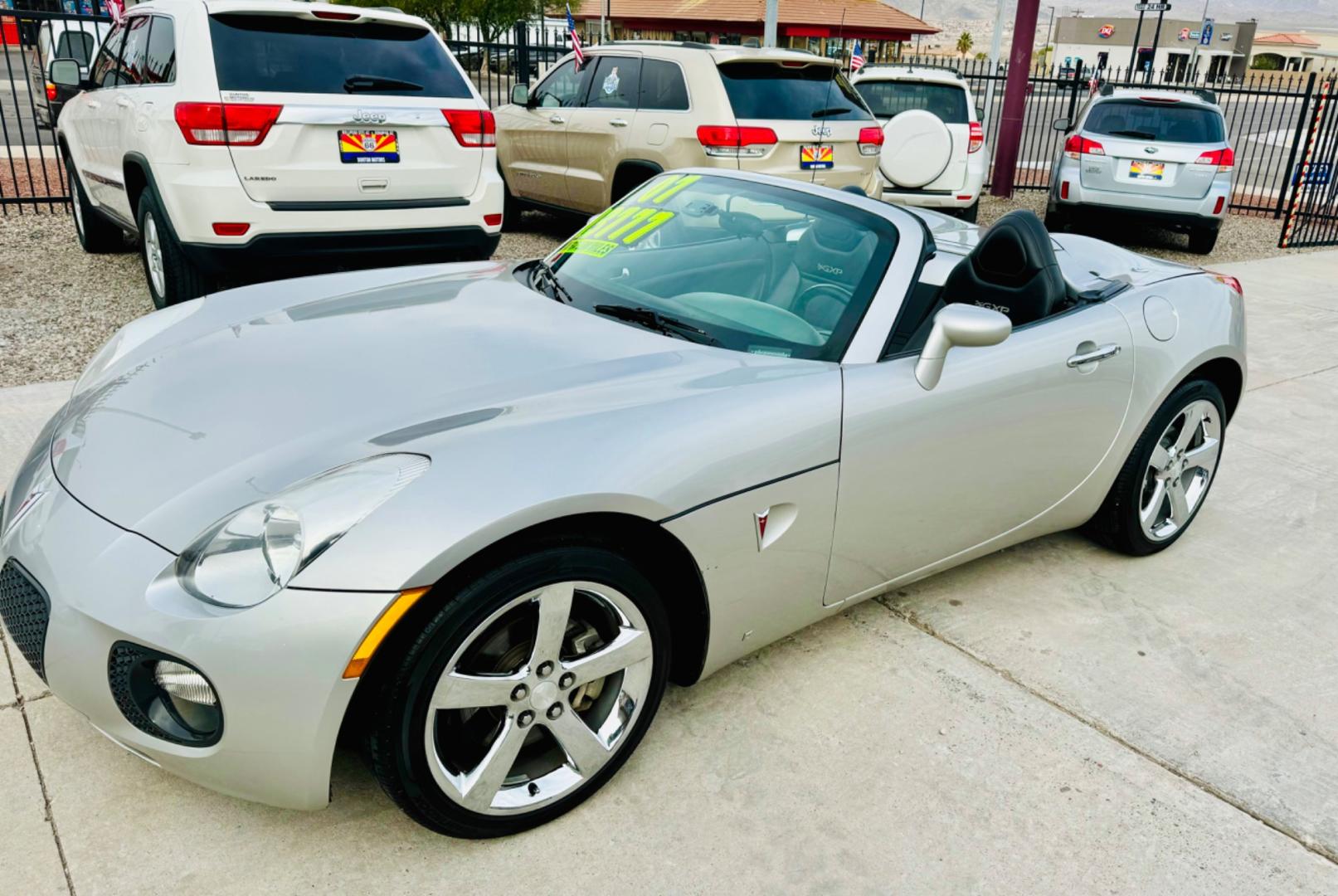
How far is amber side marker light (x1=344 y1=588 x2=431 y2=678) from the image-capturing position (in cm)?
192

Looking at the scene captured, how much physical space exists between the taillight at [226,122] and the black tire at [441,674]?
13.4 ft

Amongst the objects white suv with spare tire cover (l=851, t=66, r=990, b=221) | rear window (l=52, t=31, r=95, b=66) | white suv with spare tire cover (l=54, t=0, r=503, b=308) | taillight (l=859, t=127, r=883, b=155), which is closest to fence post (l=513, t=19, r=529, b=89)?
white suv with spare tire cover (l=851, t=66, r=990, b=221)

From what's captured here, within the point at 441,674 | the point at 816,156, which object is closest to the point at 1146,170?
the point at 816,156

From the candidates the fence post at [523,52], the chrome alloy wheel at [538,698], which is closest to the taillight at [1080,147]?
the fence post at [523,52]

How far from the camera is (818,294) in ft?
9.85

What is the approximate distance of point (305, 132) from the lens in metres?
5.45

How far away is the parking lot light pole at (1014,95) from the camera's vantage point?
498 inches

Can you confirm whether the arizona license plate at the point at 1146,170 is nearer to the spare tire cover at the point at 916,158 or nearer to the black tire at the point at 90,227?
the spare tire cover at the point at 916,158

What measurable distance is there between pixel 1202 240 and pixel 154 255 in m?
9.84

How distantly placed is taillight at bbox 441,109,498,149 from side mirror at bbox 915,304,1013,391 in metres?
3.98

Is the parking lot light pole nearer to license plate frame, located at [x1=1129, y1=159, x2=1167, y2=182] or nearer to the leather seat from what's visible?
license plate frame, located at [x1=1129, y1=159, x2=1167, y2=182]

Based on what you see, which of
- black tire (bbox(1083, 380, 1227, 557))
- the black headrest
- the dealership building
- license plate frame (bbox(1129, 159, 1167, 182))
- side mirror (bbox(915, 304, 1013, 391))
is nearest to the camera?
side mirror (bbox(915, 304, 1013, 391))

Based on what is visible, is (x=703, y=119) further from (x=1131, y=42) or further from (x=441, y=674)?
(x=1131, y=42)

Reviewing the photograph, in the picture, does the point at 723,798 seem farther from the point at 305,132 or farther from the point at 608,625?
the point at 305,132
